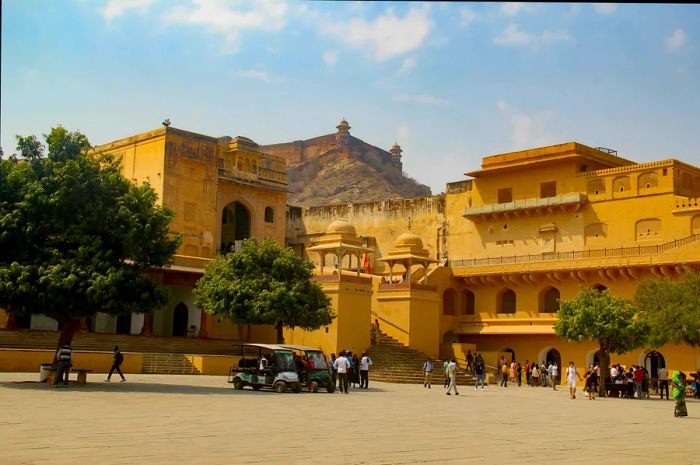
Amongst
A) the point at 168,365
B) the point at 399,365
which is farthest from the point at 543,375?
the point at 168,365

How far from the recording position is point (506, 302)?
44375 millimetres

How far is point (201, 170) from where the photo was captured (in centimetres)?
4309

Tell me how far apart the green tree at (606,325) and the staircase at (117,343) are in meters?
14.2

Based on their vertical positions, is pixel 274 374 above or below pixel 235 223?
below

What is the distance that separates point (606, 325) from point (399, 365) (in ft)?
28.3

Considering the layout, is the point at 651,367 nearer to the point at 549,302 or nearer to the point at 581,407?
the point at 549,302

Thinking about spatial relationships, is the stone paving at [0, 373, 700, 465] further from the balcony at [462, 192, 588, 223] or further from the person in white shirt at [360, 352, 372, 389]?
the balcony at [462, 192, 588, 223]

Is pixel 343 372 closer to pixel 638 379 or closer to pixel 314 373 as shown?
pixel 314 373

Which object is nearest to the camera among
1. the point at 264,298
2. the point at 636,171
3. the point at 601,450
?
the point at 601,450

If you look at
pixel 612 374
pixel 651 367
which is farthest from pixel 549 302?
pixel 612 374

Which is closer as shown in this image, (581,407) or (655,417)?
(655,417)

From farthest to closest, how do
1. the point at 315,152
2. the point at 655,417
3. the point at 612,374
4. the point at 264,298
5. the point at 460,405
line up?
the point at 315,152, the point at 612,374, the point at 264,298, the point at 460,405, the point at 655,417

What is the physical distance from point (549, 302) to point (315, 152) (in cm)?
5523

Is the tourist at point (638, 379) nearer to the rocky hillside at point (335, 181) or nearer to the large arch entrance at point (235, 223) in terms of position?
the large arch entrance at point (235, 223)
